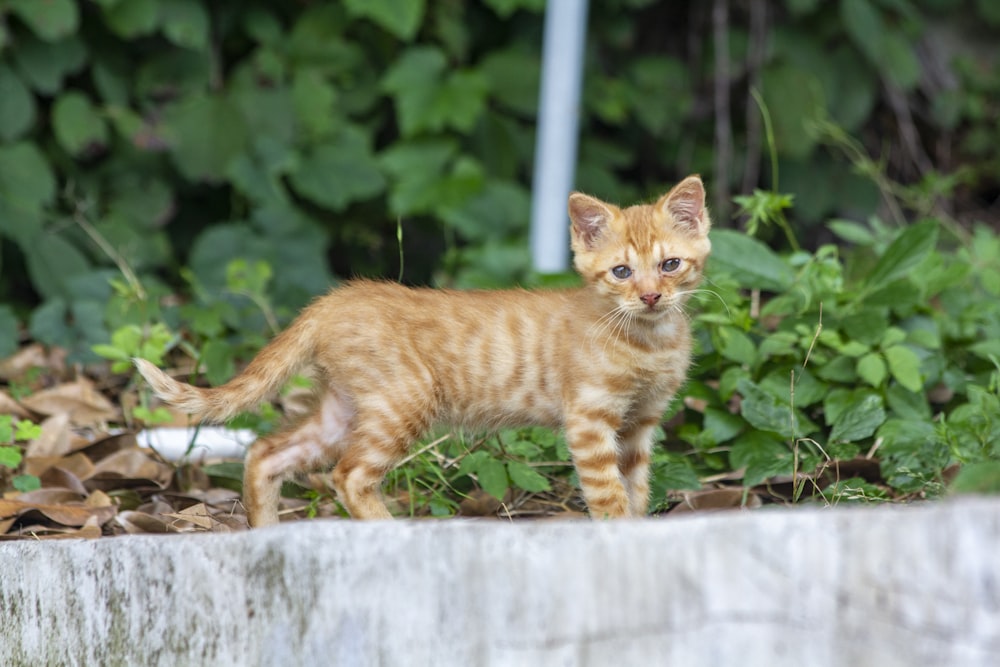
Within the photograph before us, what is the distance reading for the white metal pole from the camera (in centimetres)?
469

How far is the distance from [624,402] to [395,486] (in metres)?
0.66

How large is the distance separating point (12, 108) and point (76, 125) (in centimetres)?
23

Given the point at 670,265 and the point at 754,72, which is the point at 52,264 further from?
the point at 754,72

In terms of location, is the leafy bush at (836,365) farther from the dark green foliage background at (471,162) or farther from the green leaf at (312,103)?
the green leaf at (312,103)

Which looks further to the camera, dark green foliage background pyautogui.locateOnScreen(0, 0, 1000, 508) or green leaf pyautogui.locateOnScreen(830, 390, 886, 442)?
dark green foliage background pyautogui.locateOnScreen(0, 0, 1000, 508)

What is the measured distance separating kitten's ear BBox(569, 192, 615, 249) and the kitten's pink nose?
0.27m

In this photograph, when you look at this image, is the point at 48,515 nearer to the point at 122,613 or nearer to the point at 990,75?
the point at 122,613

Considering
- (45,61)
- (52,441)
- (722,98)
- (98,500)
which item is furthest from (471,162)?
(98,500)

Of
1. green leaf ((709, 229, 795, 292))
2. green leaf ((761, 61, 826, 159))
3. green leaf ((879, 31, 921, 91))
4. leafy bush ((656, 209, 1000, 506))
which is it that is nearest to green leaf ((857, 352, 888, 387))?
leafy bush ((656, 209, 1000, 506))

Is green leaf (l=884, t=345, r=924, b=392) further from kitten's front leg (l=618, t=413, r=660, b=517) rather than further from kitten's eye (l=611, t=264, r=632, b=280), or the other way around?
kitten's eye (l=611, t=264, r=632, b=280)

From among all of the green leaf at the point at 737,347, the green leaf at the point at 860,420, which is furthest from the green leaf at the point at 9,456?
the green leaf at the point at 860,420

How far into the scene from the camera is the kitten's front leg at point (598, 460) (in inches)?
102

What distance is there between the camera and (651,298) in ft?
8.69

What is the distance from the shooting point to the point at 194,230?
5.23m
